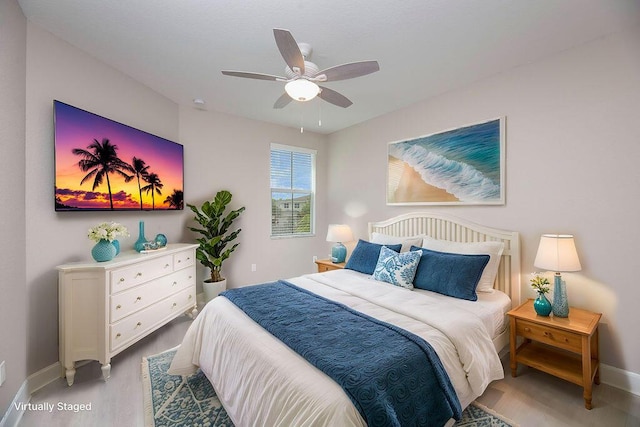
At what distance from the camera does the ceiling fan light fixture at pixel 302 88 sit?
1942mm

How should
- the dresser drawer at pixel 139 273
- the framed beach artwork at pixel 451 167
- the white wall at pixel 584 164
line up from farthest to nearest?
the framed beach artwork at pixel 451 167
the dresser drawer at pixel 139 273
the white wall at pixel 584 164

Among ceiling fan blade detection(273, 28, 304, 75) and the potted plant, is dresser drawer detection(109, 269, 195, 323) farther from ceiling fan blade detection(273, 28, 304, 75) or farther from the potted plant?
ceiling fan blade detection(273, 28, 304, 75)

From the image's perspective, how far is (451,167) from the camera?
9.95ft

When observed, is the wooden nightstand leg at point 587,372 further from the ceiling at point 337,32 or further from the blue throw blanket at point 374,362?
the ceiling at point 337,32

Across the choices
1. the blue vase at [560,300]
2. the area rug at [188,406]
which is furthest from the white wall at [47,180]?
the blue vase at [560,300]

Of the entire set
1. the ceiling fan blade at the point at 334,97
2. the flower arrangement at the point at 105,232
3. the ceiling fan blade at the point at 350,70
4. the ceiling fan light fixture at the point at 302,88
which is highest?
the ceiling fan blade at the point at 350,70

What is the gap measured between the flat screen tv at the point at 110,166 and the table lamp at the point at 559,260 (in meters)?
3.77

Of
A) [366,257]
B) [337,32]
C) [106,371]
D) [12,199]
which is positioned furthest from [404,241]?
[12,199]

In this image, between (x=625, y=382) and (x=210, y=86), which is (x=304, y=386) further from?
(x=210, y=86)

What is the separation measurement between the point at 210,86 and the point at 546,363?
13.1 ft

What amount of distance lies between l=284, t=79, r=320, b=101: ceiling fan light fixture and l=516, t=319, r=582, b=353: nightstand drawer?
2.40 metres

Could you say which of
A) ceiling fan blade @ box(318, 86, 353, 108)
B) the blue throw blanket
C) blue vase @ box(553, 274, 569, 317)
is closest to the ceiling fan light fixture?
ceiling fan blade @ box(318, 86, 353, 108)

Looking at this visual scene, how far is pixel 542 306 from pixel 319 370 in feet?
6.27

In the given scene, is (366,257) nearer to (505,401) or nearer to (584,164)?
(505,401)
